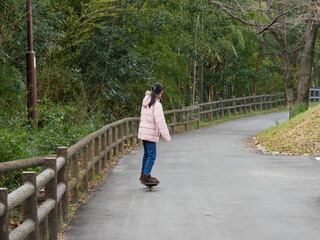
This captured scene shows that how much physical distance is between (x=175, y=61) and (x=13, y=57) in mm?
12938

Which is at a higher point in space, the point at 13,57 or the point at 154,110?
the point at 13,57

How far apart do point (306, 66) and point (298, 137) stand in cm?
791

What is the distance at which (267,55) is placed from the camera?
144ft

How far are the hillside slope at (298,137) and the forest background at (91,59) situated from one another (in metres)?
5.29

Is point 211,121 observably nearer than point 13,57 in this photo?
No

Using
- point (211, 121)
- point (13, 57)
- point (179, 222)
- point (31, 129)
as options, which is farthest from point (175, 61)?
point (179, 222)

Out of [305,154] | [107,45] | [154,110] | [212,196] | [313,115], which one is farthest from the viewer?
[107,45]

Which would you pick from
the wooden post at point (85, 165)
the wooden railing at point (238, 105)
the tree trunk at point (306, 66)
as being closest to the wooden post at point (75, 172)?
the wooden post at point (85, 165)

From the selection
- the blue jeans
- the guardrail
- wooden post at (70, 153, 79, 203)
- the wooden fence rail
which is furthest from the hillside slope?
the guardrail

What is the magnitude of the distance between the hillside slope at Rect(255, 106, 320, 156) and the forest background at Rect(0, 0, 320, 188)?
529cm

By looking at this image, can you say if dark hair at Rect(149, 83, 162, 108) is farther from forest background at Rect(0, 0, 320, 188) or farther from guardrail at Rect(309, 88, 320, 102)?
guardrail at Rect(309, 88, 320, 102)

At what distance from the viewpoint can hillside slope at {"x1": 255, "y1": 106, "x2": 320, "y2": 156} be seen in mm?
16594

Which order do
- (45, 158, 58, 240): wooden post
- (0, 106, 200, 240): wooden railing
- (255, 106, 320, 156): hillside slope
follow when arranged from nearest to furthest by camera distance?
(0, 106, 200, 240): wooden railing → (45, 158, 58, 240): wooden post → (255, 106, 320, 156): hillside slope

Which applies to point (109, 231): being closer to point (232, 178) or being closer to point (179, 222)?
point (179, 222)
